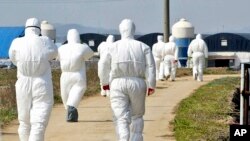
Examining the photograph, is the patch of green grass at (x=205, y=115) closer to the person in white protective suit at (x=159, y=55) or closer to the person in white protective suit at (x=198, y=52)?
the person in white protective suit at (x=198, y=52)

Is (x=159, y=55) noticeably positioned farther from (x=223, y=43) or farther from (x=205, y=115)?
(x=223, y=43)

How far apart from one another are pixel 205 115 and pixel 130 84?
267 inches

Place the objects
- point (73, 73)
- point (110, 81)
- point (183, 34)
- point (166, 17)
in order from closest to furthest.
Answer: point (110, 81)
point (73, 73)
point (166, 17)
point (183, 34)

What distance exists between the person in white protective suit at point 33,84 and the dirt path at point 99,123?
2.30 metres

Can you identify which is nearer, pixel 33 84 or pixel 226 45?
pixel 33 84

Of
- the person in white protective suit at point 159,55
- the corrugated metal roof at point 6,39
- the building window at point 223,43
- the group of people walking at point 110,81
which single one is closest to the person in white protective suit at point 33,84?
the group of people walking at point 110,81

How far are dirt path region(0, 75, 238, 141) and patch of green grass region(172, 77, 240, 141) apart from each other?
27 centimetres

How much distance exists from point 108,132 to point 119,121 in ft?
10.6

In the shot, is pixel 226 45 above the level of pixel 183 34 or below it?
below

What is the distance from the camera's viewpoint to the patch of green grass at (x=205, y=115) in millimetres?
14500

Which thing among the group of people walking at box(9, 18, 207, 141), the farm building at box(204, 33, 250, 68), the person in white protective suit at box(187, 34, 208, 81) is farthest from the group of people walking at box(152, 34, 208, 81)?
the farm building at box(204, 33, 250, 68)

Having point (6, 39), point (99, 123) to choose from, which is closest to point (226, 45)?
point (6, 39)

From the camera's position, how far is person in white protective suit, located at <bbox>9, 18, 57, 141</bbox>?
11.6 meters

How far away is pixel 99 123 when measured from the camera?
1659cm
